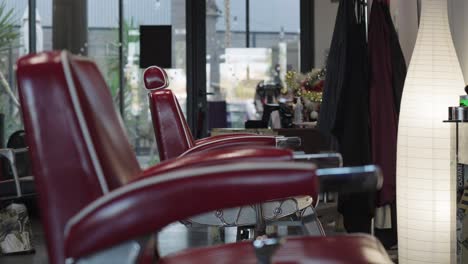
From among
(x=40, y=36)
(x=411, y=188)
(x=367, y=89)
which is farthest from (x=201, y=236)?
(x=40, y=36)

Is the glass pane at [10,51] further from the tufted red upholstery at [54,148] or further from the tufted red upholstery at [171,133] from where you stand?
the tufted red upholstery at [54,148]

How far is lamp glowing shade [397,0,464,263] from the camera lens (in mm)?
3424

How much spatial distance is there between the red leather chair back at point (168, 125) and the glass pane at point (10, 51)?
15.7ft

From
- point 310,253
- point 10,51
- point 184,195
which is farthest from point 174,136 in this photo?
point 10,51

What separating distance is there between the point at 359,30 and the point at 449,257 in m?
1.56

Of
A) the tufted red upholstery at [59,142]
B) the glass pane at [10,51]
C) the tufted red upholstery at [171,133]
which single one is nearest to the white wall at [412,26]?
the tufted red upholstery at [171,133]

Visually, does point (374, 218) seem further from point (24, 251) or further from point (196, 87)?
point (196, 87)

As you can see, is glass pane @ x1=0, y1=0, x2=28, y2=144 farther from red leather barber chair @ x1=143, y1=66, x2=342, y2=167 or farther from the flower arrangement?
red leather barber chair @ x1=143, y1=66, x2=342, y2=167

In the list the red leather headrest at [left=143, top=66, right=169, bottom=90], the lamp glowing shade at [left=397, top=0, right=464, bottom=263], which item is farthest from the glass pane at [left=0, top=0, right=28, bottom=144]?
the lamp glowing shade at [left=397, top=0, right=464, bottom=263]

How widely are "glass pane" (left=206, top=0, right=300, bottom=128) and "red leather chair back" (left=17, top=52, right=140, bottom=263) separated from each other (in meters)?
6.53

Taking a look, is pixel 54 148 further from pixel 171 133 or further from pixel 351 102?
pixel 351 102

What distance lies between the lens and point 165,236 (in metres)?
5.56

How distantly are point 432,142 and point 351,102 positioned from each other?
3.66ft

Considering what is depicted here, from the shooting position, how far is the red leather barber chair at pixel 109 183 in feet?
4.19
